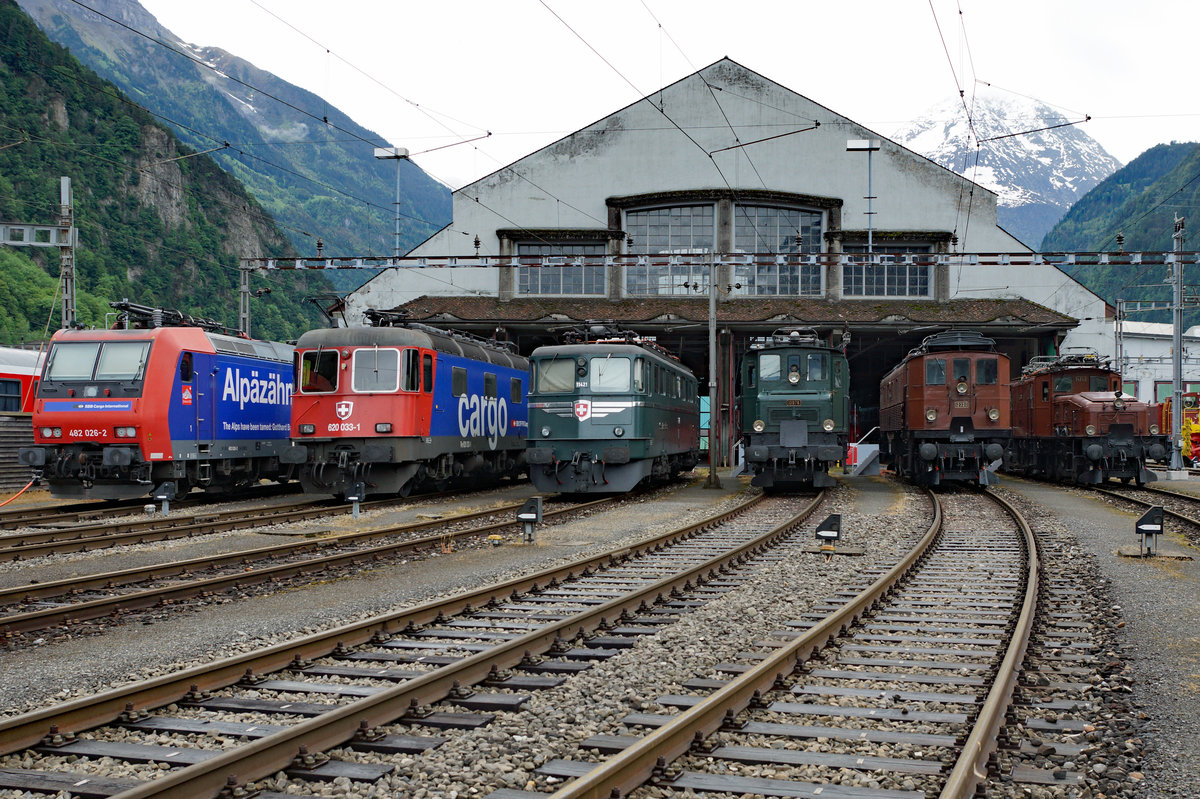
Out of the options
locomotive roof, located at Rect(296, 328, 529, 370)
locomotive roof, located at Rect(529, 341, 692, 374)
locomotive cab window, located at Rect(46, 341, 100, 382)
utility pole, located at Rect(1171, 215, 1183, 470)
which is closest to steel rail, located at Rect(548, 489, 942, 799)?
locomotive roof, located at Rect(529, 341, 692, 374)

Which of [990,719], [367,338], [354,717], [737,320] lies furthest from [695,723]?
[737,320]

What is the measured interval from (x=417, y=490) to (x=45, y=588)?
13997 mm

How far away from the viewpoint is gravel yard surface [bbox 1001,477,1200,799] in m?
5.10

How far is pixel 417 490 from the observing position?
76.7ft

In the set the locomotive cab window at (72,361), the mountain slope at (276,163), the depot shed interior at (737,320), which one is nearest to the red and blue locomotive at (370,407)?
the locomotive cab window at (72,361)

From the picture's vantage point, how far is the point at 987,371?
23594mm

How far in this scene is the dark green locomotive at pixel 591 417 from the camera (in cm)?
1989

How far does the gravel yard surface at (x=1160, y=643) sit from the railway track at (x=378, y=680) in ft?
11.2

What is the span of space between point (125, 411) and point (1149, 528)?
16190 millimetres

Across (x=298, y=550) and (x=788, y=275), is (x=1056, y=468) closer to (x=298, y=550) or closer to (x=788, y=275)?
(x=788, y=275)

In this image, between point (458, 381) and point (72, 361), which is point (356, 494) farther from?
point (72, 361)

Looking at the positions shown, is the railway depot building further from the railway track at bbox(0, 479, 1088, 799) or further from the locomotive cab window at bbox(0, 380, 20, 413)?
the railway track at bbox(0, 479, 1088, 799)

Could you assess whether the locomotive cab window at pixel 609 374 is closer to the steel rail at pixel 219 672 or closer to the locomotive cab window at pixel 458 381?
the locomotive cab window at pixel 458 381

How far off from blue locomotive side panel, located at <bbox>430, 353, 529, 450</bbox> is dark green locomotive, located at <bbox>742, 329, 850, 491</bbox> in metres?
5.31
